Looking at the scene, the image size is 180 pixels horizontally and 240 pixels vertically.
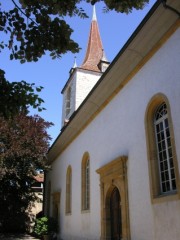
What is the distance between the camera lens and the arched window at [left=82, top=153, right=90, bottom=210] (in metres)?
13.6

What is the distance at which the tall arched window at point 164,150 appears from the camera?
25.7 ft

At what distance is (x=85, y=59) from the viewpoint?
2781 cm

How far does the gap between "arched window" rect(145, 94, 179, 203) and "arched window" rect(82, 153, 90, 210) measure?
5.83 metres

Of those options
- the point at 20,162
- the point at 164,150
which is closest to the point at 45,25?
the point at 164,150

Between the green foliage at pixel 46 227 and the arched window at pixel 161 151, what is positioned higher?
the arched window at pixel 161 151

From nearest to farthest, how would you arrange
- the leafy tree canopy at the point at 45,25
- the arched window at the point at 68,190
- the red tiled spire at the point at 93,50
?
the leafy tree canopy at the point at 45,25
the arched window at the point at 68,190
the red tiled spire at the point at 93,50

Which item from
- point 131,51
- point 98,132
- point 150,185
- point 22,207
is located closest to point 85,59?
point 22,207

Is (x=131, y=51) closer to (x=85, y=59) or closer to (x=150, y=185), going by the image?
(x=150, y=185)

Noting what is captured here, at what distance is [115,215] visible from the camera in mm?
10617

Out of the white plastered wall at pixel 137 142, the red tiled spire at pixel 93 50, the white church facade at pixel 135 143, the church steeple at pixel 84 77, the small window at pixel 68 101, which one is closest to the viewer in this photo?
the white plastered wall at pixel 137 142

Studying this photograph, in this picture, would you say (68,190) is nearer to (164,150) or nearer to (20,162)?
(20,162)

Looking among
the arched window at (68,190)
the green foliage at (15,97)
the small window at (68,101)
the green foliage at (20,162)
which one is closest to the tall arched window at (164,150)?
the green foliage at (15,97)

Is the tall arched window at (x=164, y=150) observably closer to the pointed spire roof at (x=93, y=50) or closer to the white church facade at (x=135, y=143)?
the white church facade at (x=135, y=143)

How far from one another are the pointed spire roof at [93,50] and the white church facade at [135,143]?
480 inches
